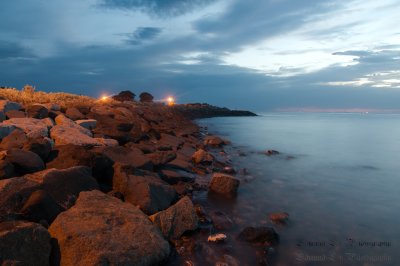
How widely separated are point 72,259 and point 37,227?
0.57 m

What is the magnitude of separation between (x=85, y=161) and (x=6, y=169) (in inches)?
56.2

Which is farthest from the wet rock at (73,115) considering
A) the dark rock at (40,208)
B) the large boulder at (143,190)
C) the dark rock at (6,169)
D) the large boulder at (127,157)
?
the dark rock at (40,208)

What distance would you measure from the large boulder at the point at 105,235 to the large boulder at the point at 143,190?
732 millimetres

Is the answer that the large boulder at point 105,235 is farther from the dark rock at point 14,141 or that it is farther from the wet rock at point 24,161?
the dark rock at point 14,141

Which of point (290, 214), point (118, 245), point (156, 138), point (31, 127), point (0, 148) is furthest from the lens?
point (156, 138)

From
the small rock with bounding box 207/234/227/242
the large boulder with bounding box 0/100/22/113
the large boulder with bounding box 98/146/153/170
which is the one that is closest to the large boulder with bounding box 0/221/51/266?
the small rock with bounding box 207/234/227/242

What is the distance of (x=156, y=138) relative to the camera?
14680mm

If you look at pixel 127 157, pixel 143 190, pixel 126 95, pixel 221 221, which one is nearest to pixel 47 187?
pixel 143 190

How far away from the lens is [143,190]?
6238mm

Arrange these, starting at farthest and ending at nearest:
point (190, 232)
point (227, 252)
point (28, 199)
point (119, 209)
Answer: point (190, 232)
point (227, 252)
point (119, 209)
point (28, 199)

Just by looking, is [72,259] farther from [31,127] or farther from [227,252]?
[31,127]

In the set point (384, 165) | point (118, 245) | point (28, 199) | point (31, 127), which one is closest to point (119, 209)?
point (118, 245)

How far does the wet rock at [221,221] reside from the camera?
640 cm

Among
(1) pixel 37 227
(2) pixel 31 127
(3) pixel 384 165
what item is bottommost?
(3) pixel 384 165
